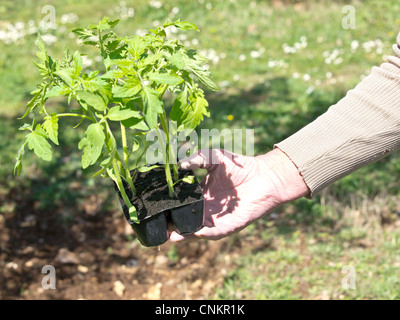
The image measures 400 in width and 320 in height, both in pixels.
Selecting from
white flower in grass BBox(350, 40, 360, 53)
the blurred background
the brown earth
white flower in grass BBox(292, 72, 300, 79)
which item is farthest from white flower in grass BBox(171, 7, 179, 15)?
the brown earth

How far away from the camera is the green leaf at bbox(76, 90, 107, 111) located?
141cm

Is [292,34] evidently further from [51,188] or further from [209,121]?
[51,188]

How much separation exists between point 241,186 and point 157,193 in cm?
42

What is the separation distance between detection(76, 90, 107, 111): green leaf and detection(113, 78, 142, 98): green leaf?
7cm

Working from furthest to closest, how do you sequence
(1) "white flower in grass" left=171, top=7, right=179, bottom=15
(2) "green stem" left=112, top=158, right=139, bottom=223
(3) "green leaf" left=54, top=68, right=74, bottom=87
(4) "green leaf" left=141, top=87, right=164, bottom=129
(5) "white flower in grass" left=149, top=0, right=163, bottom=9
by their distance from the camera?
(5) "white flower in grass" left=149, top=0, right=163, bottom=9, (1) "white flower in grass" left=171, top=7, right=179, bottom=15, (2) "green stem" left=112, top=158, right=139, bottom=223, (3) "green leaf" left=54, top=68, right=74, bottom=87, (4) "green leaf" left=141, top=87, right=164, bottom=129

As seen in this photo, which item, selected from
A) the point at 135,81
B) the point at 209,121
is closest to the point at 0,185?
the point at 209,121

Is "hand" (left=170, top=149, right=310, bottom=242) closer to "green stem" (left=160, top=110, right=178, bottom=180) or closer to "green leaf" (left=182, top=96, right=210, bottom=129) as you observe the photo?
"green stem" (left=160, top=110, right=178, bottom=180)

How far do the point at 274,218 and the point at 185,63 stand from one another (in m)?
2.27

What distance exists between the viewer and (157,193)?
1.91 m

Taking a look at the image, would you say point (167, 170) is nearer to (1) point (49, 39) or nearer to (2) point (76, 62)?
(2) point (76, 62)

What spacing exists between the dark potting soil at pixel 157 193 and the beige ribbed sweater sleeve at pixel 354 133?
51 cm

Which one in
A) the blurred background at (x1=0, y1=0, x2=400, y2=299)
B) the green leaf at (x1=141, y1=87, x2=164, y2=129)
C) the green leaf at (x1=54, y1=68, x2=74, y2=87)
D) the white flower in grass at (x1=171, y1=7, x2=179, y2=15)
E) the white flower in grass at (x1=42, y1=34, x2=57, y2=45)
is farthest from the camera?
the white flower in grass at (x1=171, y1=7, x2=179, y2=15)

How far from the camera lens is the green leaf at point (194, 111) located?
155 centimetres

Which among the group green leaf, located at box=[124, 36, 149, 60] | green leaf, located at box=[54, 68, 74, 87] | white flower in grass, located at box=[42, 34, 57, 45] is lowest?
green leaf, located at box=[54, 68, 74, 87]
